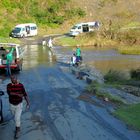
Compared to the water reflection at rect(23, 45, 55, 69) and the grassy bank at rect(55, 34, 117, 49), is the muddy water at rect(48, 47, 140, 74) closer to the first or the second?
the water reflection at rect(23, 45, 55, 69)

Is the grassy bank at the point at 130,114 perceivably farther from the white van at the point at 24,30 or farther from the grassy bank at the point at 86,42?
the white van at the point at 24,30

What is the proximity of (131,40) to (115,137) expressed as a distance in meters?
50.1

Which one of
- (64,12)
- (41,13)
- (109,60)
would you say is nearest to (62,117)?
(109,60)

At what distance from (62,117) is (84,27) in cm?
5659

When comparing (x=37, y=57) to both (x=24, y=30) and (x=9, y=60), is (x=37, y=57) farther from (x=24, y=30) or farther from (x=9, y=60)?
(x=24, y=30)

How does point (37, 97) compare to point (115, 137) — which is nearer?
point (115, 137)

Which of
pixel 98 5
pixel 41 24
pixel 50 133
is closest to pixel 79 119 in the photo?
pixel 50 133

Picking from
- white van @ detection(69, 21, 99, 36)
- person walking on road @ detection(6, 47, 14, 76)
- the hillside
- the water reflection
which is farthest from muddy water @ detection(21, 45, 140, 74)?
the hillside

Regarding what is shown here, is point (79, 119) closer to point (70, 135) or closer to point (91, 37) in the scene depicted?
point (70, 135)

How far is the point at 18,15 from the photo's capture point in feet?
253

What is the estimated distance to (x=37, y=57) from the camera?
43656 millimetres

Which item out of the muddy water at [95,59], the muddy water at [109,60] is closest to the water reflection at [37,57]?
the muddy water at [95,59]

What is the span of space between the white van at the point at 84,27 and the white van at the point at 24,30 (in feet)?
18.5

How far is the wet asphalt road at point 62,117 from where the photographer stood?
552 inches
